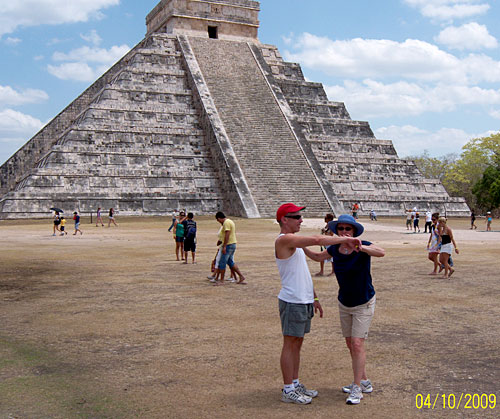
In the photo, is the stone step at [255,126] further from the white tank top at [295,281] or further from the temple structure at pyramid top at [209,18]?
the white tank top at [295,281]

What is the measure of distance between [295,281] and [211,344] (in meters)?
1.91

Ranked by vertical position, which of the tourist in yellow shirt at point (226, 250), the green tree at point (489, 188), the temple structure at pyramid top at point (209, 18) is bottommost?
the tourist in yellow shirt at point (226, 250)

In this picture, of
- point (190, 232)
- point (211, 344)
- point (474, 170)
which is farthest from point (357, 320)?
point (474, 170)

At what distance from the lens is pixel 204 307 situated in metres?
8.64

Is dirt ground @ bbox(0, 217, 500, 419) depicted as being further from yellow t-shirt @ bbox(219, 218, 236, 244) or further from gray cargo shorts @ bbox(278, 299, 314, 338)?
yellow t-shirt @ bbox(219, 218, 236, 244)

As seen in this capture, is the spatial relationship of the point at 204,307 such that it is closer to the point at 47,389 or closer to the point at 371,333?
the point at 371,333

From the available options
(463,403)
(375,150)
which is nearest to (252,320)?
(463,403)

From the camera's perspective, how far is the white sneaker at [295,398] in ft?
15.9

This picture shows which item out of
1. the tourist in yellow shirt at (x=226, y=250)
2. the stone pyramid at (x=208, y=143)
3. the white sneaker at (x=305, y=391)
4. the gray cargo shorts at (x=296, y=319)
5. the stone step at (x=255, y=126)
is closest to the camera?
the white sneaker at (x=305, y=391)

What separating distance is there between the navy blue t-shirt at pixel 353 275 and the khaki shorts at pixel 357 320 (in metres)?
0.04

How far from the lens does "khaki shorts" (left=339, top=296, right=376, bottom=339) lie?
5.17 m

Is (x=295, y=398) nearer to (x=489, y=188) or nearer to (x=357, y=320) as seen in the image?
(x=357, y=320)

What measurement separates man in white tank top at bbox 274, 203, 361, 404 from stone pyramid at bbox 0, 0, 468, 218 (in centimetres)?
2247
